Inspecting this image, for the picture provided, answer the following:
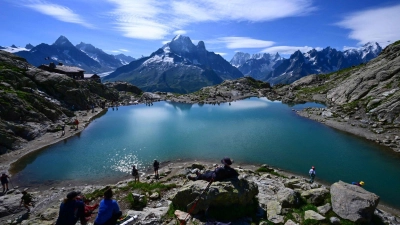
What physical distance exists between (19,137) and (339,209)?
62303 mm

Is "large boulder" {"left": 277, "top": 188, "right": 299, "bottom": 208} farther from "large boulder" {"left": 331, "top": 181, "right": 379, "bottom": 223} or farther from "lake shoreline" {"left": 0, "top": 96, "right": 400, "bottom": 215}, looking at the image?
"lake shoreline" {"left": 0, "top": 96, "right": 400, "bottom": 215}

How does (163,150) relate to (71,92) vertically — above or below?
below

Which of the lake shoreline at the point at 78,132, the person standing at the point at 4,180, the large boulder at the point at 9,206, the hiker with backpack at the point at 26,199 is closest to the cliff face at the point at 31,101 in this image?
the lake shoreline at the point at 78,132

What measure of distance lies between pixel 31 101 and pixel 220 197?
71776 millimetres

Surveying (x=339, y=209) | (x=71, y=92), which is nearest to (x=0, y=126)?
(x=71, y=92)

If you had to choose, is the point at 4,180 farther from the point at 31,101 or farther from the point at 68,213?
the point at 31,101

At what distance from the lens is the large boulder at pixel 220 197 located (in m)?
16.8

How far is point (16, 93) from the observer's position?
6450 cm

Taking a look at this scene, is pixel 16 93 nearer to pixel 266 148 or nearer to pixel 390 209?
pixel 266 148

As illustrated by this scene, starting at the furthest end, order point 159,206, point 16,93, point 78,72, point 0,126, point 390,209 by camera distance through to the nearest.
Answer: point 78,72
point 16,93
point 0,126
point 390,209
point 159,206

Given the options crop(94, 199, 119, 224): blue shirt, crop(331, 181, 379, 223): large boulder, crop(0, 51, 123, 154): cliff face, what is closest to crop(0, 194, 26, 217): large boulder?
crop(94, 199, 119, 224): blue shirt

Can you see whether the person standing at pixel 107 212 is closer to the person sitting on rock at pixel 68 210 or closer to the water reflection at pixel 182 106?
the person sitting on rock at pixel 68 210

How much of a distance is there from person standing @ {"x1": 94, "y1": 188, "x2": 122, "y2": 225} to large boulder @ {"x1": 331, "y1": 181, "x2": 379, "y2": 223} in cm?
1579

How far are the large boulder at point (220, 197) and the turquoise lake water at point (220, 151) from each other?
973 inches
